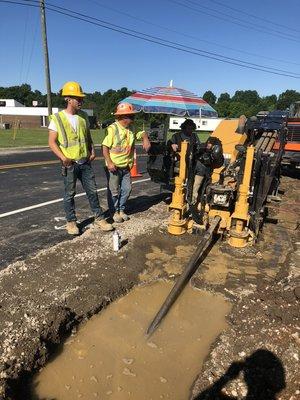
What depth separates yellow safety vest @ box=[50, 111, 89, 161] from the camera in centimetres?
506

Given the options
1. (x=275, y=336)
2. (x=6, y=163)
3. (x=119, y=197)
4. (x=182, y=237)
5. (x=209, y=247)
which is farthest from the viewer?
(x=6, y=163)

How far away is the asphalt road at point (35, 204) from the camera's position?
17.4 feet

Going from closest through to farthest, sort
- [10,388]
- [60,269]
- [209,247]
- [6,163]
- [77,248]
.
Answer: [10,388]
[60,269]
[77,248]
[209,247]
[6,163]

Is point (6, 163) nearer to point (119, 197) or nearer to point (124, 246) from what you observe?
point (119, 197)

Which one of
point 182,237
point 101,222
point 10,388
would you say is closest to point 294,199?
point 182,237

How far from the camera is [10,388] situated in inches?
108

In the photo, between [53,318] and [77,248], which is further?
[77,248]

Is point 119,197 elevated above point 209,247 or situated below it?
above

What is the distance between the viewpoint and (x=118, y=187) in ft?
20.2

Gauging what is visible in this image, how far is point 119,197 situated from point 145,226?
2.18ft

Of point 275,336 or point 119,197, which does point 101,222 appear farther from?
point 275,336

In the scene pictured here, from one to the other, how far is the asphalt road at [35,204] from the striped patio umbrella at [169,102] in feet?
6.49

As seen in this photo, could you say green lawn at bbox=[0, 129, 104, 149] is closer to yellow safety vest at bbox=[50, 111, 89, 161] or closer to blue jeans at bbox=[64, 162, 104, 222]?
blue jeans at bbox=[64, 162, 104, 222]

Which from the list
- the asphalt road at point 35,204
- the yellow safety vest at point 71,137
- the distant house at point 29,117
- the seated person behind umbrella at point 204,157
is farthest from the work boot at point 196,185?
the distant house at point 29,117
